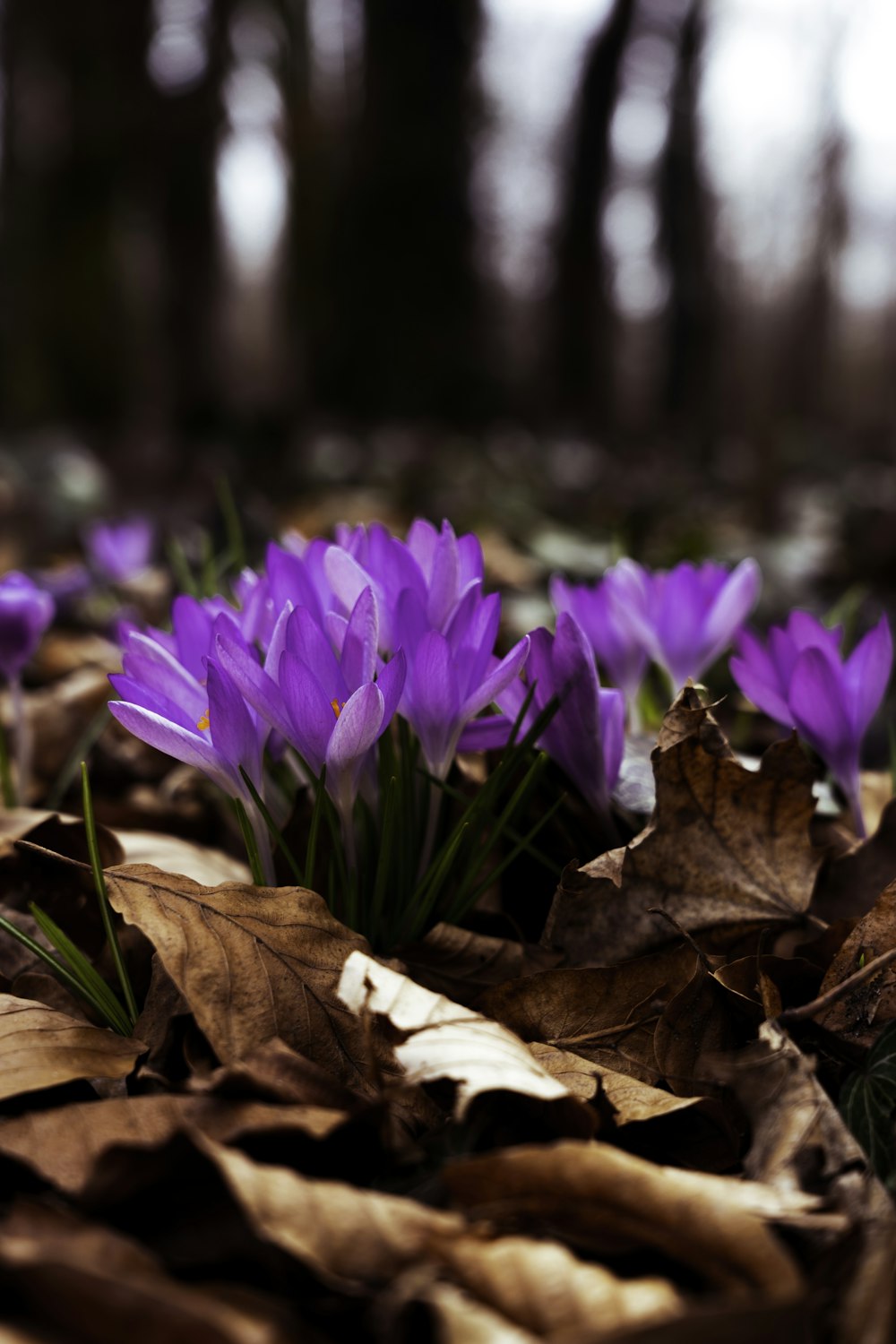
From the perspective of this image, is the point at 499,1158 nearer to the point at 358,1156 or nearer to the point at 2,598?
the point at 358,1156

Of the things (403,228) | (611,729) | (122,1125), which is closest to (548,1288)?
(122,1125)

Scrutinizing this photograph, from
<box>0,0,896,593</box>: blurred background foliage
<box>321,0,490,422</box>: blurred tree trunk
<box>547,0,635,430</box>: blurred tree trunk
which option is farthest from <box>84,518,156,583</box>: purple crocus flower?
<box>547,0,635,430</box>: blurred tree trunk

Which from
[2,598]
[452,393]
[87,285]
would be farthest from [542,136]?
[2,598]

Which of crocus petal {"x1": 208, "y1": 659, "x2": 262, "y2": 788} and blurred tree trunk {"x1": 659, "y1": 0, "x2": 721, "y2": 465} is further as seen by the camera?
blurred tree trunk {"x1": 659, "y1": 0, "x2": 721, "y2": 465}

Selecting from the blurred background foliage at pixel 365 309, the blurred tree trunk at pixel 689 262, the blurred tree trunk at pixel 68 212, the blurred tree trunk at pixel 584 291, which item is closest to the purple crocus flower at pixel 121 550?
the blurred background foliage at pixel 365 309

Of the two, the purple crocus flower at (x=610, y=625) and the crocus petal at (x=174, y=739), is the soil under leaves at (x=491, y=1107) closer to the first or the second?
the crocus petal at (x=174, y=739)

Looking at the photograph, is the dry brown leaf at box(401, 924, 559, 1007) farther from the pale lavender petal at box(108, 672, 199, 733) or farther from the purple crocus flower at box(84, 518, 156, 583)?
the purple crocus flower at box(84, 518, 156, 583)
